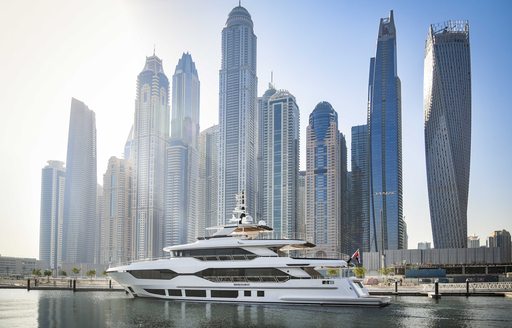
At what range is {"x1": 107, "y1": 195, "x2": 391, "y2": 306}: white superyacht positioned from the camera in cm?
3503

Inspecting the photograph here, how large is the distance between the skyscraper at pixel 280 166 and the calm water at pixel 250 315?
395 ft

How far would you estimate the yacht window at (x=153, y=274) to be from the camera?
39344 mm

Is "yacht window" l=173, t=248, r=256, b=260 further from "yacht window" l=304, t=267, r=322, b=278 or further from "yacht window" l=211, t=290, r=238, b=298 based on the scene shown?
"yacht window" l=304, t=267, r=322, b=278

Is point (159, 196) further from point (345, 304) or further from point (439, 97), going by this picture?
point (345, 304)

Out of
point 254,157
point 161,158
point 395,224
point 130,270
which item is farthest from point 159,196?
point 130,270

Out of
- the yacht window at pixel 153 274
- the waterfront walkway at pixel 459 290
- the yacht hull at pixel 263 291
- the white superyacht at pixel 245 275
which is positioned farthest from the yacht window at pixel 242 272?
the waterfront walkway at pixel 459 290

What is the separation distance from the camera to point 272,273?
36344mm

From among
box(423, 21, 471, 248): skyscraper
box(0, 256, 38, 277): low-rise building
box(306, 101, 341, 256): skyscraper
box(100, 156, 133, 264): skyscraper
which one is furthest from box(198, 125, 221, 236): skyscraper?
box(423, 21, 471, 248): skyscraper

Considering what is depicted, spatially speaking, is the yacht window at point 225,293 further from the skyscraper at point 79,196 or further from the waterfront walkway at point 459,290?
the skyscraper at point 79,196

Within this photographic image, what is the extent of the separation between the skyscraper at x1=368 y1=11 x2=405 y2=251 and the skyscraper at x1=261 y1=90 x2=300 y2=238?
24904 mm

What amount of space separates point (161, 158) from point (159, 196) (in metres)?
13.3

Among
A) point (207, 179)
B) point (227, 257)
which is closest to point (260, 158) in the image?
point (207, 179)

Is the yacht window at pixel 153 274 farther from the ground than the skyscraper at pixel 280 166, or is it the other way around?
the skyscraper at pixel 280 166

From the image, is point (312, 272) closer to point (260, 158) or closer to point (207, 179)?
point (260, 158)
